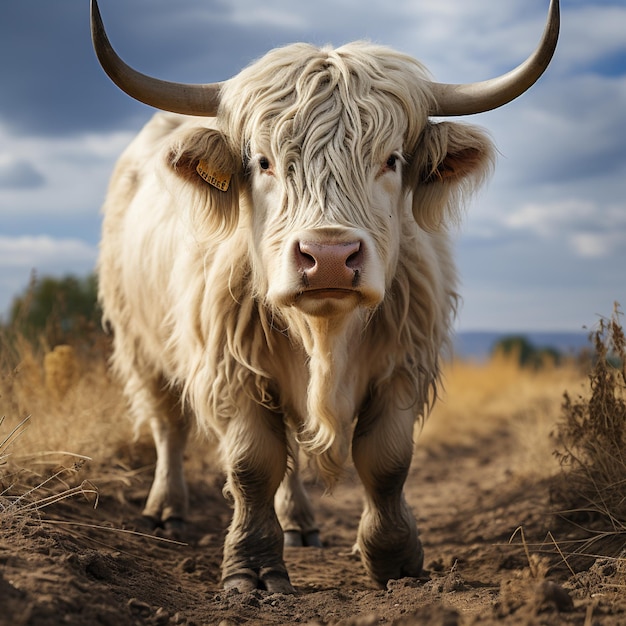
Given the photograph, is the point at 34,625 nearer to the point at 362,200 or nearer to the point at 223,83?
the point at 362,200

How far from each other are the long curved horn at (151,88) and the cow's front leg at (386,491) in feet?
5.47

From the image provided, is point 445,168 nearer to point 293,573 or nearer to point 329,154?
point 329,154

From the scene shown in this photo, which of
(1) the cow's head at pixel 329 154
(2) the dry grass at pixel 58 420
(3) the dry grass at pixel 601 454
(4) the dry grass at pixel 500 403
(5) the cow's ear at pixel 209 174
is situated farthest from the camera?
(4) the dry grass at pixel 500 403

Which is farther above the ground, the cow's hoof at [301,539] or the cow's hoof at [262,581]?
the cow's hoof at [262,581]

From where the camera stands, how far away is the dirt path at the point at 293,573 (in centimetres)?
277

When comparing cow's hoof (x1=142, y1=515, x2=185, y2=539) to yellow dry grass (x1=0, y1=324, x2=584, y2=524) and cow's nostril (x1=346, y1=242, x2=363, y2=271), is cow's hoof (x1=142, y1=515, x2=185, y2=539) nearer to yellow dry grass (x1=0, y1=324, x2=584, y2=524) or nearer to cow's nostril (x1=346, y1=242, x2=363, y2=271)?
yellow dry grass (x1=0, y1=324, x2=584, y2=524)

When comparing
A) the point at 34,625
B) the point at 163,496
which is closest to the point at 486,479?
the point at 163,496

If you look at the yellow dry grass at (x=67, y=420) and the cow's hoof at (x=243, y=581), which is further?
the yellow dry grass at (x=67, y=420)

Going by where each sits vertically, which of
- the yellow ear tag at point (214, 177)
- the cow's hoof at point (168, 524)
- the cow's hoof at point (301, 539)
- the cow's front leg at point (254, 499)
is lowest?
the cow's hoof at point (301, 539)

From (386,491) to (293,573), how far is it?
83 cm

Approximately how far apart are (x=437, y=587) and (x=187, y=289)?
1.91m

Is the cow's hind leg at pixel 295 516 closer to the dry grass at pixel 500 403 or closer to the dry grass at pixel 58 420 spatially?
the dry grass at pixel 58 420

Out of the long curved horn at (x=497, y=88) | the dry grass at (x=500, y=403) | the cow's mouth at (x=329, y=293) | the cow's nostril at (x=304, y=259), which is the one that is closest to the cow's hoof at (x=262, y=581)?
the cow's mouth at (x=329, y=293)

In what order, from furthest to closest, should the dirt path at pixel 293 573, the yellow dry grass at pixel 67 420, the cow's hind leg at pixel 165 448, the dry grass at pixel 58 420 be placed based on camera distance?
the cow's hind leg at pixel 165 448 < the yellow dry grass at pixel 67 420 < the dry grass at pixel 58 420 < the dirt path at pixel 293 573
